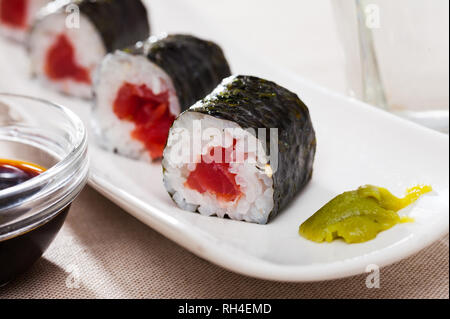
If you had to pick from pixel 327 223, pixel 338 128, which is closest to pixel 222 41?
pixel 338 128

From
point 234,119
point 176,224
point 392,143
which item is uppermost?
point 234,119

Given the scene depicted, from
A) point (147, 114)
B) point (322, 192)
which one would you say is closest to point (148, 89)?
point (147, 114)

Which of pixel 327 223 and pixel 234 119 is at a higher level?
pixel 234 119

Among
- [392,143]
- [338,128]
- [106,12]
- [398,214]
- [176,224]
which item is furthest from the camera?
[106,12]

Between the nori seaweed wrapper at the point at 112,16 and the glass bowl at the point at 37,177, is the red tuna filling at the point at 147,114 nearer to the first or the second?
the glass bowl at the point at 37,177

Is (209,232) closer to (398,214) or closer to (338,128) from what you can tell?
(398,214)

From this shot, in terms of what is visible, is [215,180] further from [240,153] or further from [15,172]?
[15,172]

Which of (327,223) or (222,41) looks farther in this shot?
(222,41)
